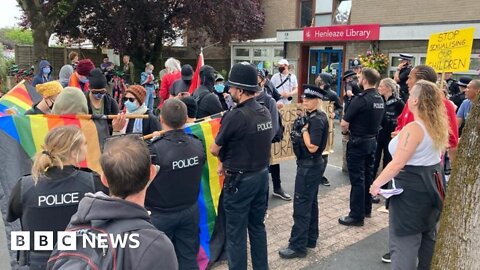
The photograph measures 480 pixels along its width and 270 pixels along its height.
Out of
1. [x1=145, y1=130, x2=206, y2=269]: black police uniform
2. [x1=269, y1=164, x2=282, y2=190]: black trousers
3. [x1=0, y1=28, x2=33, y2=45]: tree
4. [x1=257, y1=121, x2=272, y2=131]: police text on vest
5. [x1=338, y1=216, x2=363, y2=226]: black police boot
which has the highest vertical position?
[x1=0, y1=28, x2=33, y2=45]: tree

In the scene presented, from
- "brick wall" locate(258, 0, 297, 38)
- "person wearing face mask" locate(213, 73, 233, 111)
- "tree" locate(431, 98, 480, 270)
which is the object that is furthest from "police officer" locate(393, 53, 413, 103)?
"brick wall" locate(258, 0, 297, 38)

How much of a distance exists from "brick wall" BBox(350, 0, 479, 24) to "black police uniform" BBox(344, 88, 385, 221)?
9.43 m

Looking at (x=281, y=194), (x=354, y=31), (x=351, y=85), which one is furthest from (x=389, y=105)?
(x=354, y=31)

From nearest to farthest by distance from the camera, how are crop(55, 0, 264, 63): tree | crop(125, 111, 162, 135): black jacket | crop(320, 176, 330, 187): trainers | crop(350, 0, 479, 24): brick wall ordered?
crop(125, 111, 162, 135): black jacket
crop(320, 176, 330, 187): trainers
crop(350, 0, 479, 24): brick wall
crop(55, 0, 264, 63): tree

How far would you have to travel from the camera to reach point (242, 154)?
3.77 m

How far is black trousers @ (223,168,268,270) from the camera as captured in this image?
3834 mm

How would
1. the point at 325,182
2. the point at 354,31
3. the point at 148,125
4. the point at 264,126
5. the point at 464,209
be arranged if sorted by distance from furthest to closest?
the point at 354,31
the point at 325,182
the point at 148,125
the point at 264,126
the point at 464,209

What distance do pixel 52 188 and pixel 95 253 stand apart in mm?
1025

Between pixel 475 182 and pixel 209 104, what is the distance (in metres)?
3.20

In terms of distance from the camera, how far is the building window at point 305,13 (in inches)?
749

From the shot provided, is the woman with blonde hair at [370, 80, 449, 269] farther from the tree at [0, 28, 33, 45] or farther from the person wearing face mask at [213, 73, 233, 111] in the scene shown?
the tree at [0, 28, 33, 45]

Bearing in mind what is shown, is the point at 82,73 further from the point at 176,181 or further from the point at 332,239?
the point at 332,239

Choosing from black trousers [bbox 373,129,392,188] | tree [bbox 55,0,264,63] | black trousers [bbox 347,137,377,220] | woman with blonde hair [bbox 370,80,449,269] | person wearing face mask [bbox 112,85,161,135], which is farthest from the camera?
tree [bbox 55,0,264,63]

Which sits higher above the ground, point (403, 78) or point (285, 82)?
point (403, 78)
